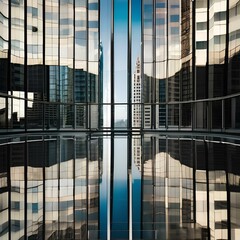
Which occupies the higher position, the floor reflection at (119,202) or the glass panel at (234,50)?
the glass panel at (234,50)

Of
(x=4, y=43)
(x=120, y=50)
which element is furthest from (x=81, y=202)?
(x=120, y=50)

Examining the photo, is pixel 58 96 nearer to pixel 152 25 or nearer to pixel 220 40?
pixel 152 25

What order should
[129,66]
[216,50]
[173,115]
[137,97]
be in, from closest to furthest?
[216,50] < [173,115] < [137,97] < [129,66]

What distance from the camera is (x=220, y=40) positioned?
53.3 feet

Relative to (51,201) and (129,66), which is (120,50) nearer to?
(129,66)

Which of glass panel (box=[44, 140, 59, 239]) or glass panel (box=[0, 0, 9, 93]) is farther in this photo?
glass panel (box=[0, 0, 9, 93])

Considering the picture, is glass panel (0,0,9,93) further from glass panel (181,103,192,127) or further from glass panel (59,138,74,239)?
glass panel (59,138,74,239)

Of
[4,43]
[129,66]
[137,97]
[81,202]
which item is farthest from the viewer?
[129,66]

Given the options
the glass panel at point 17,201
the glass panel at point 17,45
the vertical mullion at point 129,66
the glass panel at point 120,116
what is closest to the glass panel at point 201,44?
the vertical mullion at point 129,66

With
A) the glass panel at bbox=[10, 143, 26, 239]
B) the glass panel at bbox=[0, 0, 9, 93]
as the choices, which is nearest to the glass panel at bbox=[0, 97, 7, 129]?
the glass panel at bbox=[0, 0, 9, 93]

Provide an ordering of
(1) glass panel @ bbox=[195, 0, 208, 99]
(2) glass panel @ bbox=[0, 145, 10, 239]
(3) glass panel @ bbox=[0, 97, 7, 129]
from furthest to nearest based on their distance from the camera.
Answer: (1) glass panel @ bbox=[195, 0, 208, 99], (3) glass panel @ bbox=[0, 97, 7, 129], (2) glass panel @ bbox=[0, 145, 10, 239]

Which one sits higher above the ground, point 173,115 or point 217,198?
point 173,115

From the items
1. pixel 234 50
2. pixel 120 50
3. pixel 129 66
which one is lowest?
pixel 234 50

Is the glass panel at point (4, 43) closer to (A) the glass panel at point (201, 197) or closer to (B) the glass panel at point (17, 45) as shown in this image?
(B) the glass panel at point (17, 45)
